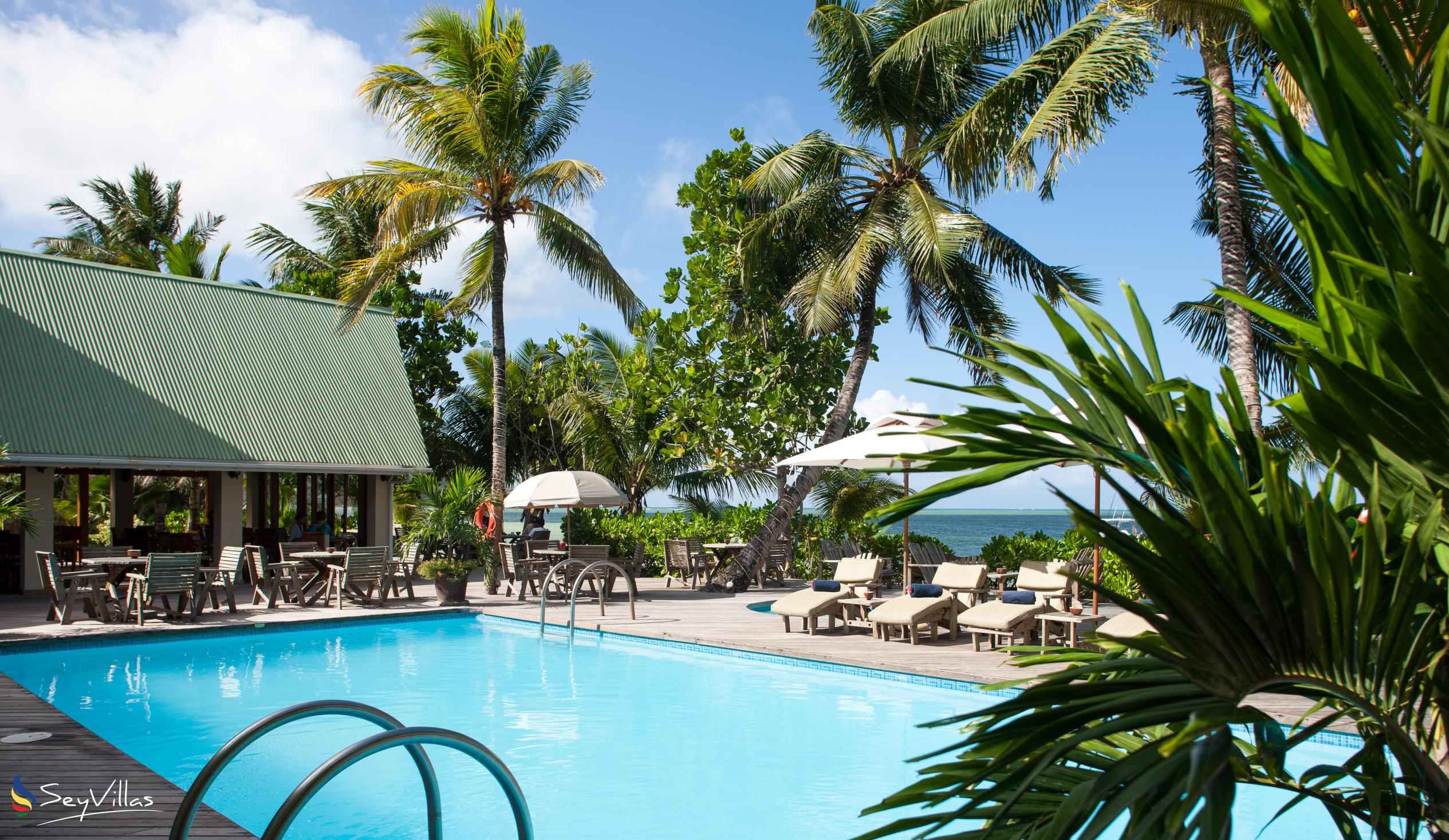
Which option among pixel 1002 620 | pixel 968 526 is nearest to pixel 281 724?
pixel 1002 620

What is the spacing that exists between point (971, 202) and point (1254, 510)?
1738 cm

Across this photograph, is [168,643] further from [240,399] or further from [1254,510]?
[1254,510]

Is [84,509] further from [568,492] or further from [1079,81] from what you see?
[1079,81]

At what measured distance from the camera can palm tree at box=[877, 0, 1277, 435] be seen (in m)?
10.5

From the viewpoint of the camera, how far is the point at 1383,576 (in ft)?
5.09

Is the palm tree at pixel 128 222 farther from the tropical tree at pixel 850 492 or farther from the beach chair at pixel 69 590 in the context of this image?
the tropical tree at pixel 850 492

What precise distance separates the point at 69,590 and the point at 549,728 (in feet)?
24.5

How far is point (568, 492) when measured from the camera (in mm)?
15883

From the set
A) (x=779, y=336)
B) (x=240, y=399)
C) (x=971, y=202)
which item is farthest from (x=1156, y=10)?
(x=240, y=399)

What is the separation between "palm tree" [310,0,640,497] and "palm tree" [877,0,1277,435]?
19.2ft

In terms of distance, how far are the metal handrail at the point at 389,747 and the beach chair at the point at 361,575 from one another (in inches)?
486

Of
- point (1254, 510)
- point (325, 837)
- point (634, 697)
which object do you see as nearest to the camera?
point (1254, 510)

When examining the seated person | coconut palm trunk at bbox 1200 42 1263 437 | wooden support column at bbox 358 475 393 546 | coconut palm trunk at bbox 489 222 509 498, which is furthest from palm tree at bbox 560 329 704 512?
coconut palm trunk at bbox 1200 42 1263 437

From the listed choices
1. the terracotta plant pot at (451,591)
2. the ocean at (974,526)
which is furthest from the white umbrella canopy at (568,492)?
the ocean at (974,526)
